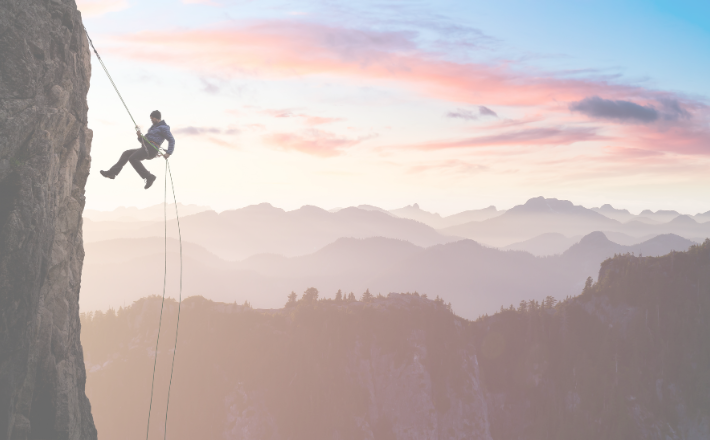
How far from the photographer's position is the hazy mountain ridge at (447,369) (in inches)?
4368

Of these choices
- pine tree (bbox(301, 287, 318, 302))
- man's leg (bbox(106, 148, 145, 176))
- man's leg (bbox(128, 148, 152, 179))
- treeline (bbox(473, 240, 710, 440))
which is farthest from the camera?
pine tree (bbox(301, 287, 318, 302))

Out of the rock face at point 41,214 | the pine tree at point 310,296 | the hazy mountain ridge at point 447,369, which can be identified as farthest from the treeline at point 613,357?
the rock face at point 41,214

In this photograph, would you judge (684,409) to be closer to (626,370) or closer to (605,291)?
(626,370)

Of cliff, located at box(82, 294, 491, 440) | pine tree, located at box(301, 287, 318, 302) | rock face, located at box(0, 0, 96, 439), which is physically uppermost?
rock face, located at box(0, 0, 96, 439)

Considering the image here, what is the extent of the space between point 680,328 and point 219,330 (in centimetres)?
12496

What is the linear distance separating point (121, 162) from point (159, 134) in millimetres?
2238

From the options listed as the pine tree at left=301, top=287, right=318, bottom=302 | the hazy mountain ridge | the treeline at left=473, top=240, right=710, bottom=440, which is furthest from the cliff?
the treeline at left=473, top=240, right=710, bottom=440

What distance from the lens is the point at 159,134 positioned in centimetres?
2188

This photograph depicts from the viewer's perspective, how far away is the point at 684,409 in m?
105

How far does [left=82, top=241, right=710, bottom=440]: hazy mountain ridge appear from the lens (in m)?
111

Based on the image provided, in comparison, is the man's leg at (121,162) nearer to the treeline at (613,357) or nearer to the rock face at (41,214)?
the rock face at (41,214)

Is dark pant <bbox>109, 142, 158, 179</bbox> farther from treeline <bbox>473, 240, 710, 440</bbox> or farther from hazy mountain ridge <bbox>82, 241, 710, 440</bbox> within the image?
treeline <bbox>473, 240, 710, 440</bbox>

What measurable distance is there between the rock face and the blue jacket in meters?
3.08

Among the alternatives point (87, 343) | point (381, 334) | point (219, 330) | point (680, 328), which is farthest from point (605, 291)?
point (87, 343)
